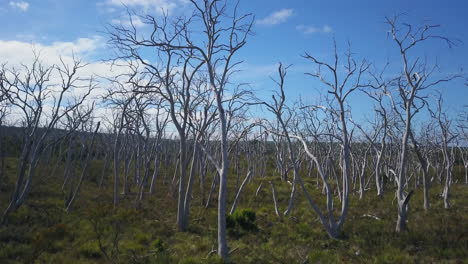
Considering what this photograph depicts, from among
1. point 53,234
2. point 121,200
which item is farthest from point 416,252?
point 121,200

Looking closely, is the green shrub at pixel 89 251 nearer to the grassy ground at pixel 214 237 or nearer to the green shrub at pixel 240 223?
the grassy ground at pixel 214 237

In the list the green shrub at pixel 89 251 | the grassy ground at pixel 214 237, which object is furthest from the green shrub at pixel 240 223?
the green shrub at pixel 89 251

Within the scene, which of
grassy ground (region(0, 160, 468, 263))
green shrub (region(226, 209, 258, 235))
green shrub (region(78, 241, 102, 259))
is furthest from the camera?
green shrub (region(226, 209, 258, 235))

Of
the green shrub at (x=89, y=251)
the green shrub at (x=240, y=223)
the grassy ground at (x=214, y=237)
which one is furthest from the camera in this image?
the green shrub at (x=240, y=223)

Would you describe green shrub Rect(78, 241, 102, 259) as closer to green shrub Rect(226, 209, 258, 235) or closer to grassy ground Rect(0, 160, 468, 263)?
grassy ground Rect(0, 160, 468, 263)

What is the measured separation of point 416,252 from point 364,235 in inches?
69.7

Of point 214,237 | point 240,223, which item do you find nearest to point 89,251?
point 214,237

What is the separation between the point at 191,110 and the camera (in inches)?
462

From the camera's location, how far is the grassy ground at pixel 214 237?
7973 mm

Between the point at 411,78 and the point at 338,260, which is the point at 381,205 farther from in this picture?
the point at 338,260

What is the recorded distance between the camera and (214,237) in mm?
10391

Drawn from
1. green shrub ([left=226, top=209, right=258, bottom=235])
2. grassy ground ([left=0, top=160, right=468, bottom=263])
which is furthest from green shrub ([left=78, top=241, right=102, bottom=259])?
green shrub ([left=226, top=209, right=258, bottom=235])

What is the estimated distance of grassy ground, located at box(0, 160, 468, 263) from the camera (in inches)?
314

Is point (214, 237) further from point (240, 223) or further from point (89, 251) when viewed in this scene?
point (89, 251)
